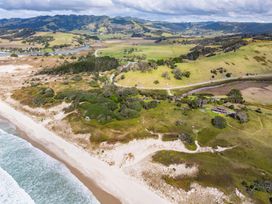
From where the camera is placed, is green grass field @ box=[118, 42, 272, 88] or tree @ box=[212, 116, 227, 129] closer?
tree @ box=[212, 116, 227, 129]

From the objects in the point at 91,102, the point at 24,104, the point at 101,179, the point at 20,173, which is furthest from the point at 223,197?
the point at 24,104

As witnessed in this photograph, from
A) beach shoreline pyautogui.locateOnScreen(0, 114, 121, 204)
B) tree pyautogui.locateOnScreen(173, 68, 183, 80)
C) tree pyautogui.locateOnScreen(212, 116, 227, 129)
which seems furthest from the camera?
tree pyautogui.locateOnScreen(173, 68, 183, 80)

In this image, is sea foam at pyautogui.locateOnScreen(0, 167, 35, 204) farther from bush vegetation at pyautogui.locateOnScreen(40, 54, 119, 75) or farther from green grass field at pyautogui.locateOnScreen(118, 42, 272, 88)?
bush vegetation at pyautogui.locateOnScreen(40, 54, 119, 75)

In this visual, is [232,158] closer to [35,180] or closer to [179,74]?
[35,180]

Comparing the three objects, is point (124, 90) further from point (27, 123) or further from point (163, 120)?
point (27, 123)

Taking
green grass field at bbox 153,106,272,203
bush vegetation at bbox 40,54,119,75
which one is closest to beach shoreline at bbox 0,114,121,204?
green grass field at bbox 153,106,272,203

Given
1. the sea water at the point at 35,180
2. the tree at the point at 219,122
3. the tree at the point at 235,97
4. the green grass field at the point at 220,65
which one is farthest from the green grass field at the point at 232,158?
the green grass field at the point at 220,65
